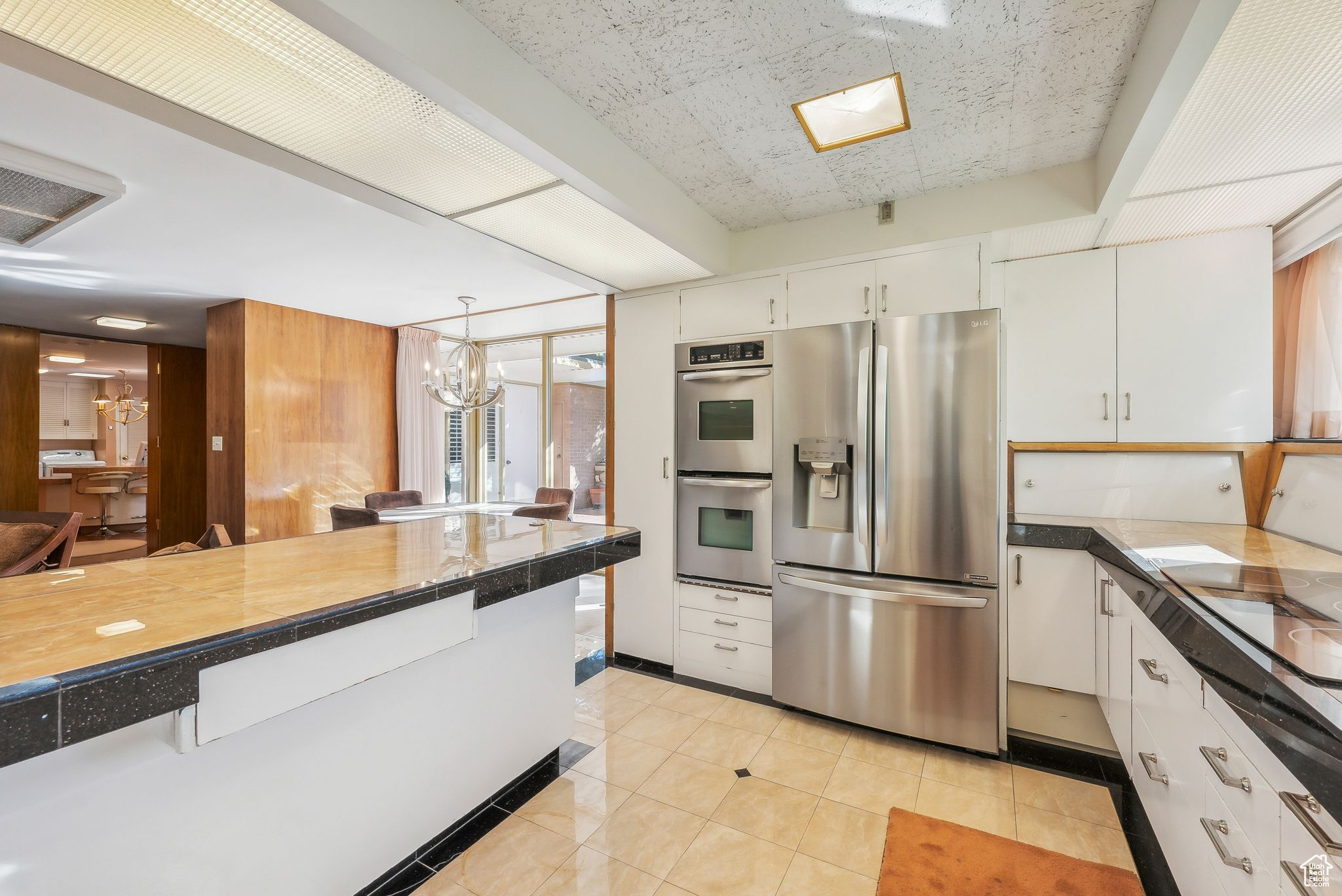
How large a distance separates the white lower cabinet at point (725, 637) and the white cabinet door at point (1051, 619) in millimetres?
1099

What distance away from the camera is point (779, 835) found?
6.22 ft

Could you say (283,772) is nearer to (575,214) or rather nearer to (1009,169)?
(575,214)

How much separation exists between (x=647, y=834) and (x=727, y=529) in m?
1.47

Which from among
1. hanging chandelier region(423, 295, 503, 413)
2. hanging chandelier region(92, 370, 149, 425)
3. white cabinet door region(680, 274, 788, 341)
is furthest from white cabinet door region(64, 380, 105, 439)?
white cabinet door region(680, 274, 788, 341)

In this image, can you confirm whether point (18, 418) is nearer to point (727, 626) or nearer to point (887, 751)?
point (727, 626)

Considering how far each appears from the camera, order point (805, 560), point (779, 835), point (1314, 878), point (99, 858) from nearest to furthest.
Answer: point (1314, 878) → point (99, 858) → point (779, 835) → point (805, 560)

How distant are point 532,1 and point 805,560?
94.3 inches

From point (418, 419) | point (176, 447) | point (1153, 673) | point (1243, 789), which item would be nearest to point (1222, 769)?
point (1243, 789)

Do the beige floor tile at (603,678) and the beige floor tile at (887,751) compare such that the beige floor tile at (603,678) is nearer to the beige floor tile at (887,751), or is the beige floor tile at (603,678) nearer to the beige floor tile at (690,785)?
the beige floor tile at (690,785)

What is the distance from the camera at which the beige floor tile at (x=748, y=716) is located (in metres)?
2.63

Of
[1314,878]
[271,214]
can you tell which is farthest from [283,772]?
[271,214]

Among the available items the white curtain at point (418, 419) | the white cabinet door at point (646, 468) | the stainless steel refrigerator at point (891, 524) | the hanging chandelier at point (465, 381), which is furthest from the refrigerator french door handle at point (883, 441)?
the white curtain at point (418, 419)

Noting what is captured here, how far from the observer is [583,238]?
2523 millimetres

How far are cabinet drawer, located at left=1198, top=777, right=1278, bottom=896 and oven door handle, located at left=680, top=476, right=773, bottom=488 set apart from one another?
6.13ft
